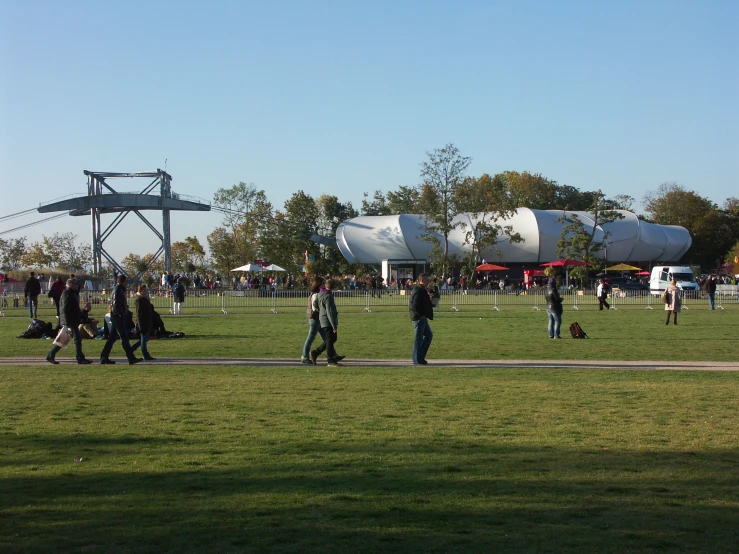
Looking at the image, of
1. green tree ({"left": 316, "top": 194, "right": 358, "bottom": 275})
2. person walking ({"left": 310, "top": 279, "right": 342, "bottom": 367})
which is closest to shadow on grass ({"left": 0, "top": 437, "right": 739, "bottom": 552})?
person walking ({"left": 310, "top": 279, "right": 342, "bottom": 367})

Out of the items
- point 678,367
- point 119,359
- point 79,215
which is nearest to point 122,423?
point 119,359

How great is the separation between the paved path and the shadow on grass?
810cm

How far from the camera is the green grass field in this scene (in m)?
6.06

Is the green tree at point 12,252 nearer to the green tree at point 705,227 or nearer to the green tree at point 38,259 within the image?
the green tree at point 38,259

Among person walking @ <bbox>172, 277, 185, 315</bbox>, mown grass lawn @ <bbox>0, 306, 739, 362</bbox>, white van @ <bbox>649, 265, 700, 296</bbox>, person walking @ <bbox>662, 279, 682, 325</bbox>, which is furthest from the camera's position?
white van @ <bbox>649, 265, 700, 296</bbox>

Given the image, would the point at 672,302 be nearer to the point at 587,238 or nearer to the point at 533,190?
the point at 587,238

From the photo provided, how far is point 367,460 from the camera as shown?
8.38 metres

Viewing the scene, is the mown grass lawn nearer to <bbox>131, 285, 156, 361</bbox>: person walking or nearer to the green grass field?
<bbox>131, 285, 156, 361</bbox>: person walking

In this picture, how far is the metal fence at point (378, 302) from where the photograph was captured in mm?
43906

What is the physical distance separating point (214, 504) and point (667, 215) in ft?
400

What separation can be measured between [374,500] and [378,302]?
41102 mm

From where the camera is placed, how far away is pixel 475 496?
702 cm

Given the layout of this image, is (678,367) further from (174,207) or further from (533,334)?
(174,207)

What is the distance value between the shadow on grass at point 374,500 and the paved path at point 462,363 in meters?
8.10
